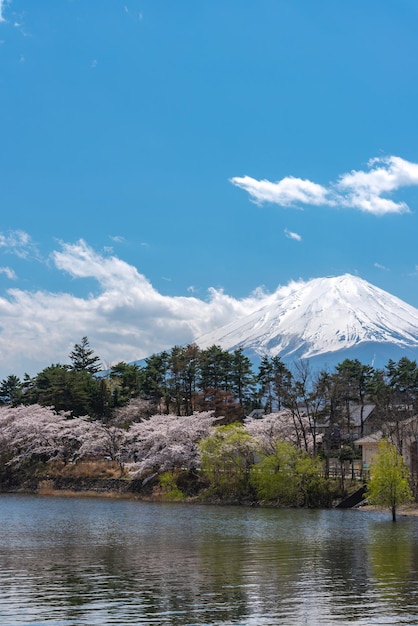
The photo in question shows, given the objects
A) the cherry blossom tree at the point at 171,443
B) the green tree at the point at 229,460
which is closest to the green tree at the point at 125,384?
the cherry blossom tree at the point at 171,443

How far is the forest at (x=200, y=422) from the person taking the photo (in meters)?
60.1

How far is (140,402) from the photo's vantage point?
86.3 metres

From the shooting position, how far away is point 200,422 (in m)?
69.1

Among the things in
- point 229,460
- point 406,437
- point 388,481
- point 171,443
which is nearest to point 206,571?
point 388,481

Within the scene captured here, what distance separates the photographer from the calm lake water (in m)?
16.5

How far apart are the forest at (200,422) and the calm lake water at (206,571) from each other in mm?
17045

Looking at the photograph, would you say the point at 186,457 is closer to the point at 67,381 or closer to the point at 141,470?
the point at 141,470

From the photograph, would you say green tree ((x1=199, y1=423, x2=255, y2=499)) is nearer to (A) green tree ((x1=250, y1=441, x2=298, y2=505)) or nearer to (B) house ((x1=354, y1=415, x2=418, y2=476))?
(A) green tree ((x1=250, y1=441, x2=298, y2=505))

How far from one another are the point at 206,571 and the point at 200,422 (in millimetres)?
46277

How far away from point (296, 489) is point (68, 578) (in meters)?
37.2

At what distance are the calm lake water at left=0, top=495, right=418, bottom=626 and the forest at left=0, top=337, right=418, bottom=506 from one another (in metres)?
17.0

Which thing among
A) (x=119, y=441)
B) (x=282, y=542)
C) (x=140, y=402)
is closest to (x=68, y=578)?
(x=282, y=542)

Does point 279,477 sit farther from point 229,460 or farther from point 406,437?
point 406,437

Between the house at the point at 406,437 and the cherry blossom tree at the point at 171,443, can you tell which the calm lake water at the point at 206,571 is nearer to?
the house at the point at 406,437
